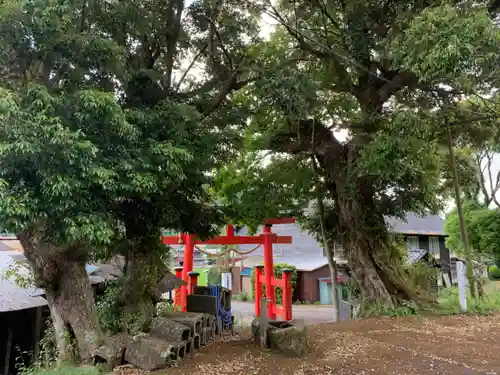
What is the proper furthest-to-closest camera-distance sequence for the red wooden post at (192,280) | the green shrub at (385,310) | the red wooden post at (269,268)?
the red wooden post at (269,268) < the red wooden post at (192,280) < the green shrub at (385,310)

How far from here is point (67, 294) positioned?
525 cm

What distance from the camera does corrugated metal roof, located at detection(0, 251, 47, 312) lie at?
7606 millimetres

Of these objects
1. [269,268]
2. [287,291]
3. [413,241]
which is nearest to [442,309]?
[287,291]

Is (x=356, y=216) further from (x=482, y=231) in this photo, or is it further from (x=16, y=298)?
(x=482, y=231)

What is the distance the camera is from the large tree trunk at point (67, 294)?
5094 mm

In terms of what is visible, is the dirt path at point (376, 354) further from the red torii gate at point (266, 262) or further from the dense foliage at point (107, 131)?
the red torii gate at point (266, 262)

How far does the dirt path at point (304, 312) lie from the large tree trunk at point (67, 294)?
9.65m

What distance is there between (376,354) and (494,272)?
1821 centimetres

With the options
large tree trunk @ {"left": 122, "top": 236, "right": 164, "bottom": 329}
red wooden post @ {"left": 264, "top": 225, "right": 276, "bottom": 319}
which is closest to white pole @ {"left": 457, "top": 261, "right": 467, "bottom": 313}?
large tree trunk @ {"left": 122, "top": 236, "right": 164, "bottom": 329}

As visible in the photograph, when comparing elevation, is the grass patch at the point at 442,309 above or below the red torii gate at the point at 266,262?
below

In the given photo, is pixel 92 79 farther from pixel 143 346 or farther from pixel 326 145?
pixel 326 145

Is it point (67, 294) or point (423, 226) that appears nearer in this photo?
point (67, 294)

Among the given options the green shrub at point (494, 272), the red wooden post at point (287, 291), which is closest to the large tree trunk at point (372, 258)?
the red wooden post at point (287, 291)

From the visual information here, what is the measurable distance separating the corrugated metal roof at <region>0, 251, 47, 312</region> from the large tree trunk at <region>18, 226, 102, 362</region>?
3.08 m
